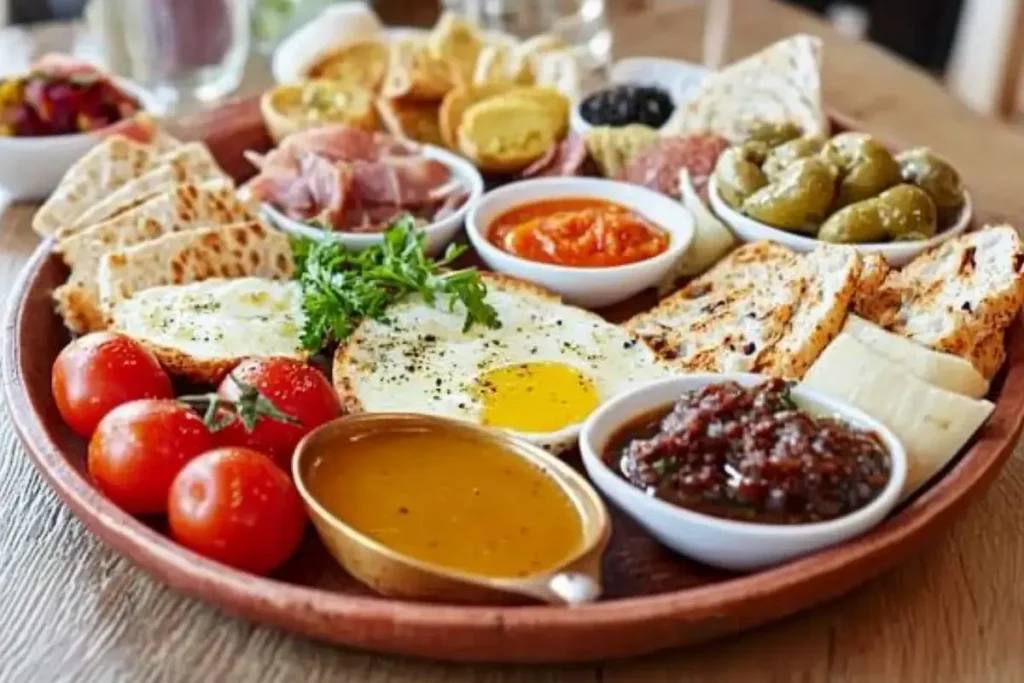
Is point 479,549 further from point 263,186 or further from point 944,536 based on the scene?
point 263,186

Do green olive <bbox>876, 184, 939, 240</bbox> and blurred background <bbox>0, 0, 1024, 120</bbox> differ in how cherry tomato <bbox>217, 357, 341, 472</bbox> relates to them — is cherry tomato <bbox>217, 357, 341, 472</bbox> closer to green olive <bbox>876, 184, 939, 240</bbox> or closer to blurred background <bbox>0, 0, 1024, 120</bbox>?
green olive <bbox>876, 184, 939, 240</bbox>

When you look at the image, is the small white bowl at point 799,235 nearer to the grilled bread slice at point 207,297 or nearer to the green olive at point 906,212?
the green olive at point 906,212

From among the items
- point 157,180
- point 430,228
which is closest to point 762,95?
point 430,228

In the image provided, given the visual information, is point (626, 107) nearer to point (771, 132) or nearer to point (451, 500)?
point (771, 132)

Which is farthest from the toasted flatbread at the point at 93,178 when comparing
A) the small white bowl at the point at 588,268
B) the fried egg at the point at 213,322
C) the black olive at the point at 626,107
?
the black olive at the point at 626,107

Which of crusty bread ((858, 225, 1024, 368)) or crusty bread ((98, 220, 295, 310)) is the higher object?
crusty bread ((858, 225, 1024, 368))

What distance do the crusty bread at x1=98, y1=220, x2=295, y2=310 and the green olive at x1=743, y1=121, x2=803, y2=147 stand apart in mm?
1238

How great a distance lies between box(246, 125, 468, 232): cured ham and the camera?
3.52m

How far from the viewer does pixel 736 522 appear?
89.9 inches

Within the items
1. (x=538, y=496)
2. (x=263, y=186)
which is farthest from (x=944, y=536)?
(x=263, y=186)

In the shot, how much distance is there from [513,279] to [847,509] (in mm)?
1113

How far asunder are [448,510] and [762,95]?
195cm

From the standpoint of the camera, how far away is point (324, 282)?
304 centimetres

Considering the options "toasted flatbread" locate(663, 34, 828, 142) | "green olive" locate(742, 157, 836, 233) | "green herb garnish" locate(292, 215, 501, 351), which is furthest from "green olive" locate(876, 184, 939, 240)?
"green herb garnish" locate(292, 215, 501, 351)
